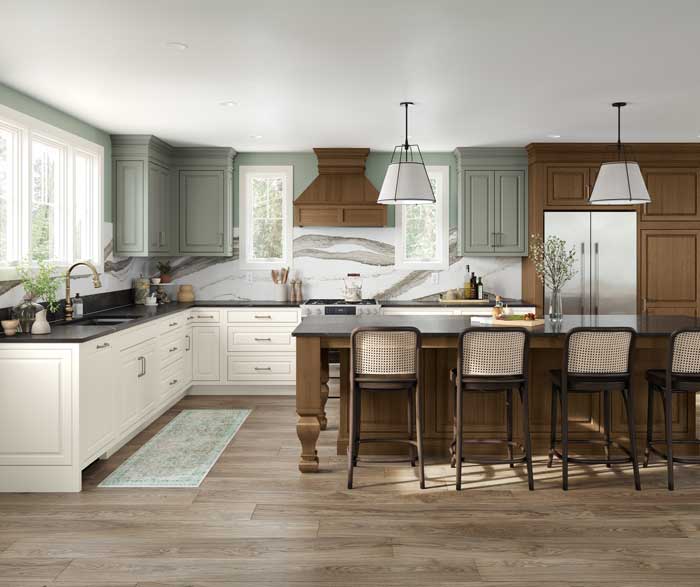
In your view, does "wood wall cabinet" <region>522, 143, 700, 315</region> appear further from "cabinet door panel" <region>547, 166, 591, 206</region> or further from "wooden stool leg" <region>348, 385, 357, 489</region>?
"wooden stool leg" <region>348, 385, 357, 489</region>

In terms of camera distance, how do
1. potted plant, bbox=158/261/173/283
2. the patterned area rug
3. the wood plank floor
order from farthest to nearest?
1. potted plant, bbox=158/261/173/283
2. the patterned area rug
3. the wood plank floor

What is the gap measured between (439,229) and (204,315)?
2.71 m

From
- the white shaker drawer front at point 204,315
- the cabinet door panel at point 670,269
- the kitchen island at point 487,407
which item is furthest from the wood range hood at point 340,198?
the cabinet door panel at point 670,269

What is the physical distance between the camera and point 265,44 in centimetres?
373

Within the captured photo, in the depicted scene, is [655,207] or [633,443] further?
[655,207]

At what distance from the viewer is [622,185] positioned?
194 inches

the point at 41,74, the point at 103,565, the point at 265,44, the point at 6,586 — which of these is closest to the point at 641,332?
the point at 265,44

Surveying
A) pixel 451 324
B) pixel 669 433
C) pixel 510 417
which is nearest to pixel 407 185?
pixel 451 324

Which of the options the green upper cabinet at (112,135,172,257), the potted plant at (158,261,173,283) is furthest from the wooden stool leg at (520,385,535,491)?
the potted plant at (158,261,173,283)

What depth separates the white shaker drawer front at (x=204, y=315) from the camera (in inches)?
272

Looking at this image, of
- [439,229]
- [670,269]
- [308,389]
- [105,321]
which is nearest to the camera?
[308,389]

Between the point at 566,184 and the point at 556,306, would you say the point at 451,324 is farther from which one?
the point at 566,184

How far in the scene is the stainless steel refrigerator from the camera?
270 inches

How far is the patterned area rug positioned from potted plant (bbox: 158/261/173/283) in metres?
1.80
